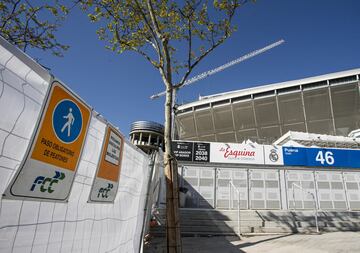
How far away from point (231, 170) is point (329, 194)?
560 cm

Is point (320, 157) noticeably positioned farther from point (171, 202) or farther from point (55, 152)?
point (55, 152)

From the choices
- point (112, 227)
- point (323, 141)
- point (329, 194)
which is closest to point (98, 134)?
point (112, 227)

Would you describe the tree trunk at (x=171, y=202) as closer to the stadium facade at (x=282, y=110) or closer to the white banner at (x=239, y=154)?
the white banner at (x=239, y=154)

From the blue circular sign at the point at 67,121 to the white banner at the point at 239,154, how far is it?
1285 centimetres

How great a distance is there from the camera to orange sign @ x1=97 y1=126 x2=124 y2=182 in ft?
9.25

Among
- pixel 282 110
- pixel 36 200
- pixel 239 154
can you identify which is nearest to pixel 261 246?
pixel 239 154

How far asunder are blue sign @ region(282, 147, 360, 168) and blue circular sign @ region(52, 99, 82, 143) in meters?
14.2

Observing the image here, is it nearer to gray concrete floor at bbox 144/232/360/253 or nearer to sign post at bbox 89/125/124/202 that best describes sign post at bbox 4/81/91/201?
sign post at bbox 89/125/124/202

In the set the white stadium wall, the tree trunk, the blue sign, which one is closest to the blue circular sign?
the white stadium wall

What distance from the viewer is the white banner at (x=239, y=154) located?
48.0 feet

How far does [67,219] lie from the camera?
7.45ft

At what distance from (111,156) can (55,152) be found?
104 centimetres

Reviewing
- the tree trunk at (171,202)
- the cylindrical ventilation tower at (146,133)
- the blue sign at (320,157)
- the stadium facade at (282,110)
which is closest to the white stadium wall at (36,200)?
the tree trunk at (171,202)

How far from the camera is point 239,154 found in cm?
1472
